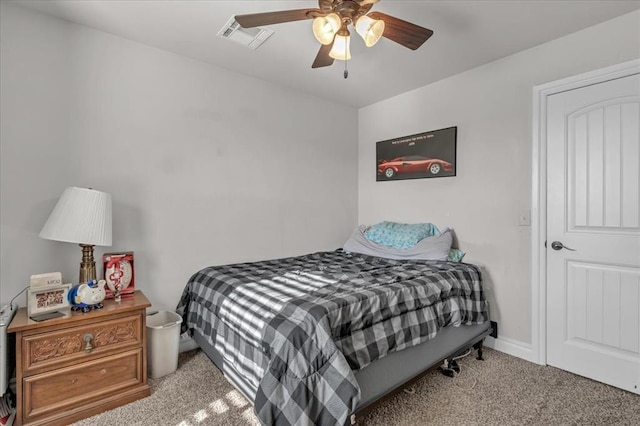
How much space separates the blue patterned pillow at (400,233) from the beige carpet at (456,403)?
1.16 m

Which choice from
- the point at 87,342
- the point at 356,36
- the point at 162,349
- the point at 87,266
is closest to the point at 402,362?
the point at 162,349

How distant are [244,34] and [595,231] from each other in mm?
2862

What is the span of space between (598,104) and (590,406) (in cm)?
196

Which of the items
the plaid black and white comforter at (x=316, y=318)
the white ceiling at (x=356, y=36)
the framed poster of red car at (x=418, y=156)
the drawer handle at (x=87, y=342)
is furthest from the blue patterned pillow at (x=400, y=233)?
the drawer handle at (x=87, y=342)

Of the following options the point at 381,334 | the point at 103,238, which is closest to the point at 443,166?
the point at 381,334

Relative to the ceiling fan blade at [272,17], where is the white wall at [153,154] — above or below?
below

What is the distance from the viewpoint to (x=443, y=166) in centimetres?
313

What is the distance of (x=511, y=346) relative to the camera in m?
2.63

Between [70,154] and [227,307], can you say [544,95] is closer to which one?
[227,307]

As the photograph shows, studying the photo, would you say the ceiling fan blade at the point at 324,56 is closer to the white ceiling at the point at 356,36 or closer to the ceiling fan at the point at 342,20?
the ceiling fan at the point at 342,20

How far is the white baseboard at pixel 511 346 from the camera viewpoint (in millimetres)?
2537

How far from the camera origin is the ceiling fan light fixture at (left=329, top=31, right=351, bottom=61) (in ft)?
5.90

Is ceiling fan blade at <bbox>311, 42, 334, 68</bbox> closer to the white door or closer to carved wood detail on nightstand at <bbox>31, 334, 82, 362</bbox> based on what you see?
the white door

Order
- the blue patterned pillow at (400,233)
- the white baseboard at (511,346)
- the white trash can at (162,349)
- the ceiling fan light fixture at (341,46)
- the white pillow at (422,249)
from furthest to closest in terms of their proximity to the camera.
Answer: the blue patterned pillow at (400,233), the white pillow at (422,249), the white baseboard at (511,346), the white trash can at (162,349), the ceiling fan light fixture at (341,46)
